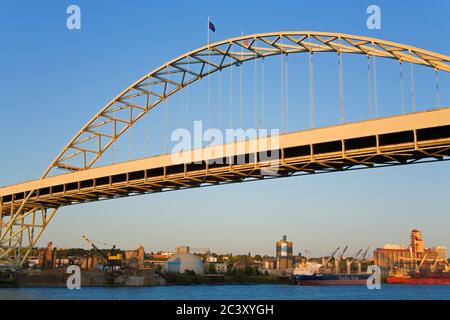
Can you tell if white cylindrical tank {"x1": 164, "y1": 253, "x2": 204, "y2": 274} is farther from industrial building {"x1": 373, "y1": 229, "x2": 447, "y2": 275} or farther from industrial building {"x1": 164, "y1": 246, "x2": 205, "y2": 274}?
industrial building {"x1": 373, "y1": 229, "x2": 447, "y2": 275}

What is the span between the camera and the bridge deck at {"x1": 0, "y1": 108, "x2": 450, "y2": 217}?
27969 millimetres

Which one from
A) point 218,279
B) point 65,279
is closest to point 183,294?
point 65,279

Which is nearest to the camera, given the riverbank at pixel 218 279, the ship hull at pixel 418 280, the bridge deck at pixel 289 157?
the bridge deck at pixel 289 157

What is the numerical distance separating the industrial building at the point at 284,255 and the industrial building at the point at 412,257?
21503 mm

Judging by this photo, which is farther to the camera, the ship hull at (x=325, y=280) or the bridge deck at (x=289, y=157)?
the ship hull at (x=325, y=280)

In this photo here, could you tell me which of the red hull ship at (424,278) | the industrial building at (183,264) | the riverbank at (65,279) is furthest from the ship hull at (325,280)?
the riverbank at (65,279)

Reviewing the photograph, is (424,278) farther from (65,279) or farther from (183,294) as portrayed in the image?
(65,279)

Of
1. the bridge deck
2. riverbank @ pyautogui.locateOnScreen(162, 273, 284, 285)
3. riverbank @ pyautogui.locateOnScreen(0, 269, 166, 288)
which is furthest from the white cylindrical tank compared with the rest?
the bridge deck

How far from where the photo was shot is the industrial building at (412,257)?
444 ft

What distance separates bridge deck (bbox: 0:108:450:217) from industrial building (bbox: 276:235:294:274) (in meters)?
98.0

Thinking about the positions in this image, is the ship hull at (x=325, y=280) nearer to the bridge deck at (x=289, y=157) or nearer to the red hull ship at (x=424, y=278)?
the red hull ship at (x=424, y=278)
